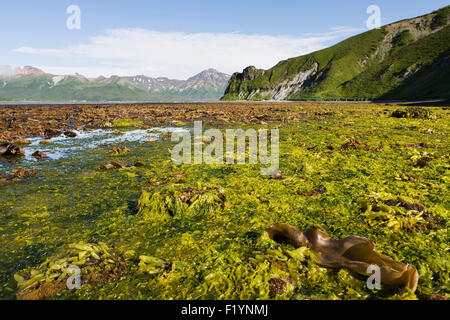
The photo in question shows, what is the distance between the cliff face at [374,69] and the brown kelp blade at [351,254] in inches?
2729

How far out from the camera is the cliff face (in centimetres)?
7651

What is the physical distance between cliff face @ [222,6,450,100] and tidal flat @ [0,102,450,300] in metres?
66.9

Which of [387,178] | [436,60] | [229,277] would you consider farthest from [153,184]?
[436,60]

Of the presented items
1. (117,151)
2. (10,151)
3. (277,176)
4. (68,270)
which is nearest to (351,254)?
(277,176)

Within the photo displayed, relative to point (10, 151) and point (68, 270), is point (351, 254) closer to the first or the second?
point (68, 270)

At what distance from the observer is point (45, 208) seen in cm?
416

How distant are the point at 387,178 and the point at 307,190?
2.07 metres

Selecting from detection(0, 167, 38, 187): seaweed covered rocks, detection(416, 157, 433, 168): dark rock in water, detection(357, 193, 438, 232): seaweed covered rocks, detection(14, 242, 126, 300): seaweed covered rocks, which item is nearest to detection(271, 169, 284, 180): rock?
detection(357, 193, 438, 232): seaweed covered rocks

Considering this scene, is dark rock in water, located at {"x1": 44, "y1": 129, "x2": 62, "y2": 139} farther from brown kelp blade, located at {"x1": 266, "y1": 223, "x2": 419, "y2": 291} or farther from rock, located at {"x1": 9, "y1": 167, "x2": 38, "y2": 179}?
brown kelp blade, located at {"x1": 266, "y1": 223, "x2": 419, "y2": 291}

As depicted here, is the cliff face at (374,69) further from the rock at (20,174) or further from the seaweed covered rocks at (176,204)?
the rock at (20,174)

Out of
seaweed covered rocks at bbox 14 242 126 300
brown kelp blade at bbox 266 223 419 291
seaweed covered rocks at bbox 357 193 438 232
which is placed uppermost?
seaweed covered rocks at bbox 357 193 438 232

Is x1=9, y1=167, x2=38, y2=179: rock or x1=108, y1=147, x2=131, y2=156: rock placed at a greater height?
x1=108, y1=147, x2=131, y2=156: rock

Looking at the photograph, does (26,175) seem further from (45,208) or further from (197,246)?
(197,246)

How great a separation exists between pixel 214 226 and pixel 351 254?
6.28 feet
